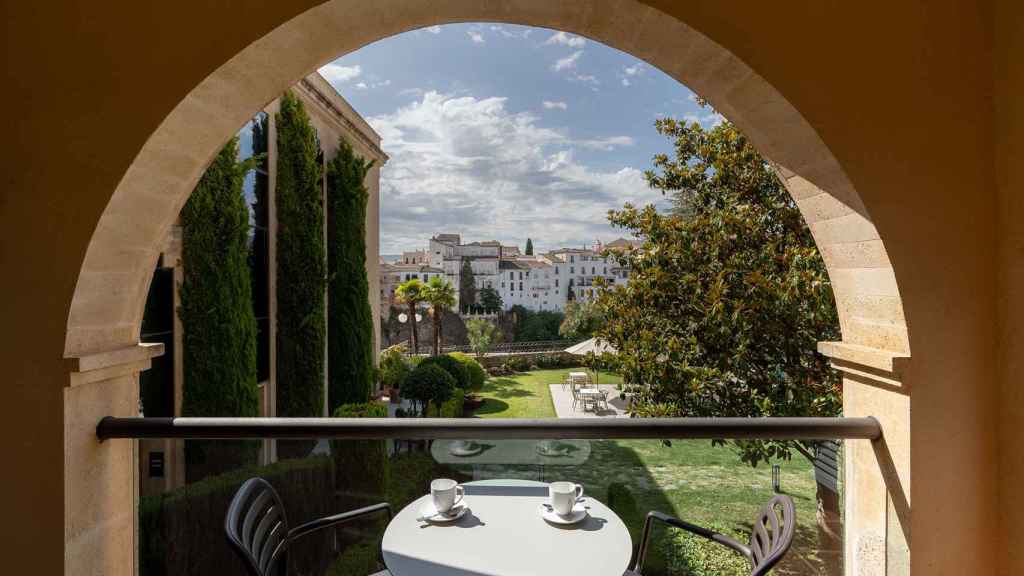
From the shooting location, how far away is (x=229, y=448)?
2299 millimetres

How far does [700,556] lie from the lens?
5.08 ft

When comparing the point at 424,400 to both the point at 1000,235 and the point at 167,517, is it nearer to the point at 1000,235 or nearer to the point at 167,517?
the point at 167,517

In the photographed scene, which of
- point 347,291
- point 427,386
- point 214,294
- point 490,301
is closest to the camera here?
point 214,294

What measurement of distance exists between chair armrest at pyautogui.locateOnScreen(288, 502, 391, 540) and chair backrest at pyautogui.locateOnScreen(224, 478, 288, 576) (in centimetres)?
4

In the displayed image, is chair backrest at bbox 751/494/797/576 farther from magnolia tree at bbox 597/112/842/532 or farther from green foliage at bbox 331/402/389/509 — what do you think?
magnolia tree at bbox 597/112/842/532

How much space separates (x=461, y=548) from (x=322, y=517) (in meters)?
0.53

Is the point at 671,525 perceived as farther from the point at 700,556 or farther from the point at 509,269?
the point at 509,269

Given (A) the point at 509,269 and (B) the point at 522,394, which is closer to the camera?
(B) the point at 522,394

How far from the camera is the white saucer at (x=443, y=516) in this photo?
1537 mm

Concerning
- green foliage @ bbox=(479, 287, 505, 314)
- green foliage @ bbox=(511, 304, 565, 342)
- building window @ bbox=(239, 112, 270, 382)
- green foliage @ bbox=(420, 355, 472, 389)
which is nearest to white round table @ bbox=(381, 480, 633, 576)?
building window @ bbox=(239, 112, 270, 382)

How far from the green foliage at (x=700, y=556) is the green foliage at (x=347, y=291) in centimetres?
932

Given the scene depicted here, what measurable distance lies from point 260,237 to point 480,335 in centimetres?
2236

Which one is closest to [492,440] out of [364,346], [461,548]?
[461,548]

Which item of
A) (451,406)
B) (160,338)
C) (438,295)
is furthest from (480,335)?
(160,338)
